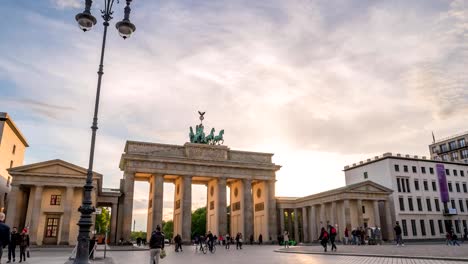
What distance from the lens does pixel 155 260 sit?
45.4ft

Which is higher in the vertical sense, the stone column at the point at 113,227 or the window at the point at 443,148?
the window at the point at 443,148

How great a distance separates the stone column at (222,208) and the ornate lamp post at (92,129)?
138 feet

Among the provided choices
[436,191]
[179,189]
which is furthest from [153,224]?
[436,191]

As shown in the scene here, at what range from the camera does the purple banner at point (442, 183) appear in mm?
62125

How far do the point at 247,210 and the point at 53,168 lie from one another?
1131 inches

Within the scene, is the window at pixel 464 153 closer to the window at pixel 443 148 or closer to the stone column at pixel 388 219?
the window at pixel 443 148

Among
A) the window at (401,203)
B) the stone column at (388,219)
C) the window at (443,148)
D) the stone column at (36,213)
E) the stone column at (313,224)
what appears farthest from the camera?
the window at (443,148)

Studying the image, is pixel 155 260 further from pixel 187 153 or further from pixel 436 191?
pixel 436 191

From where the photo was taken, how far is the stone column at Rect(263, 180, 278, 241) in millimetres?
55144

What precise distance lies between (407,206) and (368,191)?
441 inches

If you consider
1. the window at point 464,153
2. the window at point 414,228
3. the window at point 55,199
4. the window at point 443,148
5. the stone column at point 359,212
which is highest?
the window at point 443,148

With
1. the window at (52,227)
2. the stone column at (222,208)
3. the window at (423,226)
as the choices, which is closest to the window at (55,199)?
the window at (52,227)

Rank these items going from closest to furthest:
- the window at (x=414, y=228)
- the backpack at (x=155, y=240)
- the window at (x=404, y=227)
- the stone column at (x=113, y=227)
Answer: the backpack at (x=155, y=240) → the stone column at (x=113, y=227) → the window at (x=404, y=227) → the window at (x=414, y=228)

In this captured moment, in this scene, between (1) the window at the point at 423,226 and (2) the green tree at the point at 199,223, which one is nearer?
(1) the window at the point at 423,226
